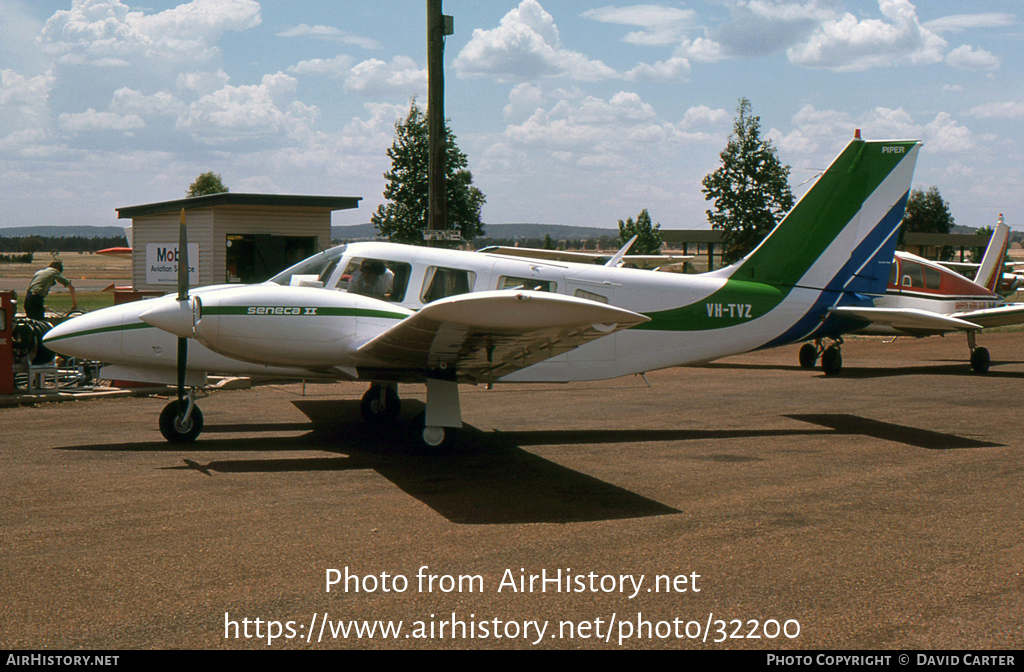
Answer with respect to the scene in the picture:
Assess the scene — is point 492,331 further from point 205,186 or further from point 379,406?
point 205,186

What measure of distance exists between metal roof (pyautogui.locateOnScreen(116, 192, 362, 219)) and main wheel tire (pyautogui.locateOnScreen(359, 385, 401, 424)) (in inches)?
484

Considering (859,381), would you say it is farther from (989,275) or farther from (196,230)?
(196,230)

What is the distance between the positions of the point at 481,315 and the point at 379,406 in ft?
15.6

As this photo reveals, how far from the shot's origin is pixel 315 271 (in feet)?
31.9

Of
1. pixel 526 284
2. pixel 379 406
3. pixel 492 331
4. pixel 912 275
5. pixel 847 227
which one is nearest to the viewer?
pixel 492 331

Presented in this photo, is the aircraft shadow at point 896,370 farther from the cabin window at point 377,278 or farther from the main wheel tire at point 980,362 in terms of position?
the cabin window at point 377,278

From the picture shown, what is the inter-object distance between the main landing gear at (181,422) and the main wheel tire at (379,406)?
2.32 meters

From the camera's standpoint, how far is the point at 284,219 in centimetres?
2284

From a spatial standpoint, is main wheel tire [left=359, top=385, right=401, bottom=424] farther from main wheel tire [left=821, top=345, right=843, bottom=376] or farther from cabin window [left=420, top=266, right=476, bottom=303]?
main wheel tire [left=821, top=345, right=843, bottom=376]

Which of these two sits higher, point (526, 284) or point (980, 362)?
point (526, 284)

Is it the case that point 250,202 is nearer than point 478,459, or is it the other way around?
point 478,459

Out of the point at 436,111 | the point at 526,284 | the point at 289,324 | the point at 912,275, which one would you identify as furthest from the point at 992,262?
the point at 289,324

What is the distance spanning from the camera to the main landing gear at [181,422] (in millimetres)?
9164

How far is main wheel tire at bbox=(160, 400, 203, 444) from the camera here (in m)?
9.16
